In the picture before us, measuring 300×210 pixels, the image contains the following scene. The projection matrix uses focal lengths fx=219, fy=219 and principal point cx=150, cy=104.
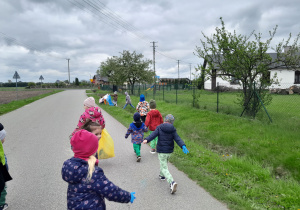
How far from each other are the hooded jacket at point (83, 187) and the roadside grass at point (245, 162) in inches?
85.6

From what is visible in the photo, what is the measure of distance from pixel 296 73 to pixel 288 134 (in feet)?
90.9

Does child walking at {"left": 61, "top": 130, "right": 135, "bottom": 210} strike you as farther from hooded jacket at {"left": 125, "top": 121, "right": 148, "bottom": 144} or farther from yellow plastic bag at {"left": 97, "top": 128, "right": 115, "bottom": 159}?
hooded jacket at {"left": 125, "top": 121, "right": 148, "bottom": 144}

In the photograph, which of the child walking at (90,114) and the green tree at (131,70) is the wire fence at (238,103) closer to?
the green tree at (131,70)

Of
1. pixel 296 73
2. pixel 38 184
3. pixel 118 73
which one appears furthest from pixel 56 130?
pixel 296 73

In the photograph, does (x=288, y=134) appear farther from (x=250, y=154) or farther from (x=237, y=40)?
(x=237, y=40)

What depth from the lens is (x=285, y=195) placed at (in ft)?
12.2

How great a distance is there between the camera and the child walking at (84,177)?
80.7 inches

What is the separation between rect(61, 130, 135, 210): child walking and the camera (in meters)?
2.05

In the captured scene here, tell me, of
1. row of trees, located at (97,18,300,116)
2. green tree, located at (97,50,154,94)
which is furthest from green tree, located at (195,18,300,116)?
green tree, located at (97,50,154,94)

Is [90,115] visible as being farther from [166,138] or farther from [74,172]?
[74,172]

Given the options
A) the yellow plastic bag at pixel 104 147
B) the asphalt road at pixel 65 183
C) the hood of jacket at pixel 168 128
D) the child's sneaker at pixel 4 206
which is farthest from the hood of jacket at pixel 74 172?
the yellow plastic bag at pixel 104 147

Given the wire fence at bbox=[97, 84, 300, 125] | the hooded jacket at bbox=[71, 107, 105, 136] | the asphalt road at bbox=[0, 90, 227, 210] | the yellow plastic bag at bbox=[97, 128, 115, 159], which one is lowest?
the asphalt road at bbox=[0, 90, 227, 210]

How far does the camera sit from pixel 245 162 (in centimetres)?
530

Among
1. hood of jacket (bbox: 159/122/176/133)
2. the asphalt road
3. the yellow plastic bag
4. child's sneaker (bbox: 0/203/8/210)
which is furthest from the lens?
the yellow plastic bag
